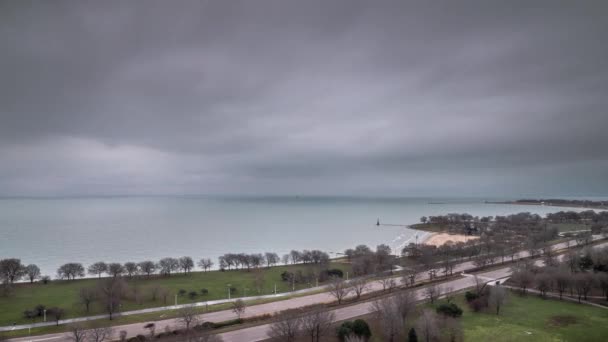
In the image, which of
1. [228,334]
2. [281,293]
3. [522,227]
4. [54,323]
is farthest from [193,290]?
[522,227]

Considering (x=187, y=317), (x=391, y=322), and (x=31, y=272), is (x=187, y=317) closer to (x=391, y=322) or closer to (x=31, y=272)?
(x=391, y=322)

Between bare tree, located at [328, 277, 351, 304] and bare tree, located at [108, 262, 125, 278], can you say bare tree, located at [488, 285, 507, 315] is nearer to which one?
bare tree, located at [328, 277, 351, 304]

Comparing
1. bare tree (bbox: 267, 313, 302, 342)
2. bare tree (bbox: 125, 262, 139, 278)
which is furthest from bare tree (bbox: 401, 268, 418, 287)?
bare tree (bbox: 125, 262, 139, 278)

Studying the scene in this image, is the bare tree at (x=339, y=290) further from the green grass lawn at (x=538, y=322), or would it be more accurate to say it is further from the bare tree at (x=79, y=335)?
the bare tree at (x=79, y=335)

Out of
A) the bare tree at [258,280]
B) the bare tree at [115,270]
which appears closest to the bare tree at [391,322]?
the bare tree at [258,280]

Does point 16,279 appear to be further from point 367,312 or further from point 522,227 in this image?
point 522,227

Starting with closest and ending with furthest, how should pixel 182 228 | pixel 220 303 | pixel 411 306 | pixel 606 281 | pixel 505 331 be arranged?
pixel 505 331 → pixel 411 306 → pixel 606 281 → pixel 220 303 → pixel 182 228
